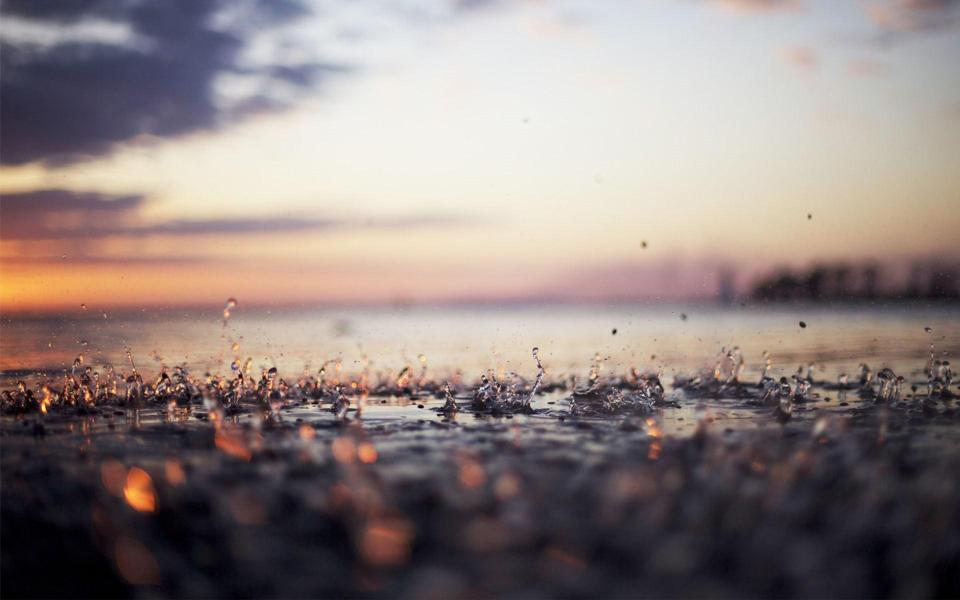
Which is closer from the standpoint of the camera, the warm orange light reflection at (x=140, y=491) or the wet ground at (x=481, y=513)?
the wet ground at (x=481, y=513)

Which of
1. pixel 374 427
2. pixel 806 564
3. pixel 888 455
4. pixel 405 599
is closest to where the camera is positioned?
pixel 405 599

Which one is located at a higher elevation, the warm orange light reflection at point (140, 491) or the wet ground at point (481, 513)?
the warm orange light reflection at point (140, 491)

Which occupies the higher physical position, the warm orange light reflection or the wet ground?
the warm orange light reflection

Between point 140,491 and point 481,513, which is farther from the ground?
point 140,491

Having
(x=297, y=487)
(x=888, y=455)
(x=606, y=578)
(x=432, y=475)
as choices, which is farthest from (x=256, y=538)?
(x=888, y=455)

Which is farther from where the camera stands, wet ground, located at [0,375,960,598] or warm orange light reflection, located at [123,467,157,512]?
warm orange light reflection, located at [123,467,157,512]

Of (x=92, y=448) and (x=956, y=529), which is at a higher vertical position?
(x=92, y=448)

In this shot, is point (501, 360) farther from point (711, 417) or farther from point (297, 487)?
point (297, 487)

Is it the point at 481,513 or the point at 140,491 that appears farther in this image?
the point at 140,491
